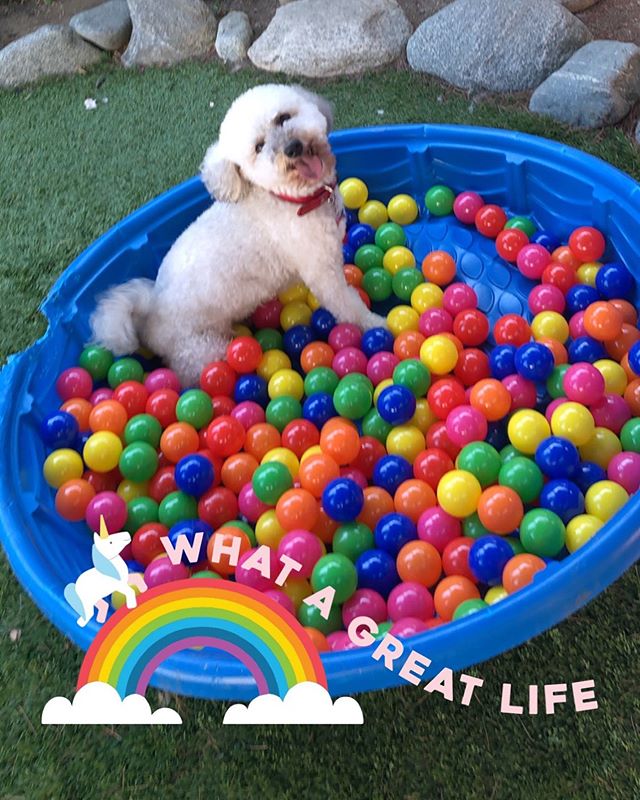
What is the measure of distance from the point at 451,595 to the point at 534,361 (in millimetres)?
613

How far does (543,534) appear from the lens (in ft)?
4.76

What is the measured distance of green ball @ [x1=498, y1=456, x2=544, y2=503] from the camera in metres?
1.55

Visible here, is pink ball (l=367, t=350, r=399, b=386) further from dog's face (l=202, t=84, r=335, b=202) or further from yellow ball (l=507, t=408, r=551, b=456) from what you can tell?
dog's face (l=202, t=84, r=335, b=202)

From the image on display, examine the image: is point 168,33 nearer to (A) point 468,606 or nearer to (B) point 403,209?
(B) point 403,209

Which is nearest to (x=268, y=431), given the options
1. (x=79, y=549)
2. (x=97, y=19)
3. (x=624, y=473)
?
(x=79, y=549)

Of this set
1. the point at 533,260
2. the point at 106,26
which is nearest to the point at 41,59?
the point at 106,26

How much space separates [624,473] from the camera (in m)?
1.54

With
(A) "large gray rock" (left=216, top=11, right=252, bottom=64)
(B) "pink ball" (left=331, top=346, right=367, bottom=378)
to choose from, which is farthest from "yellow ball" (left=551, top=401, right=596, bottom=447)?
(A) "large gray rock" (left=216, top=11, right=252, bottom=64)

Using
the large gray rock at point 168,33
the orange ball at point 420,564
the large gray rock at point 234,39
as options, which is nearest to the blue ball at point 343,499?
the orange ball at point 420,564

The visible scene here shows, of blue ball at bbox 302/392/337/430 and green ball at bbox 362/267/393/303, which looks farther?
green ball at bbox 362/267/393/303

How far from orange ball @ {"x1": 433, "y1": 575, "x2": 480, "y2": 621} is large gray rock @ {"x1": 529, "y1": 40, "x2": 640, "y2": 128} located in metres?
1.68

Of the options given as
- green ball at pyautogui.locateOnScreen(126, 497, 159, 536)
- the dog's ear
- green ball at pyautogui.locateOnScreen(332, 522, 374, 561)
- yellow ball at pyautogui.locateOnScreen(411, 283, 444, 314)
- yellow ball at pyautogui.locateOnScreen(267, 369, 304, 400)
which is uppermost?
the dog's ear

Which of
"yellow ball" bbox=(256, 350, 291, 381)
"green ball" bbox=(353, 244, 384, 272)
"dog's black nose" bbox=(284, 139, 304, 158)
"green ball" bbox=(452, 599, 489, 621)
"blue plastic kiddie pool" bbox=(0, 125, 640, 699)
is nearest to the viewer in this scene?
"blue plastic kiddie pool" bbox=(0, 125, 640, 699)

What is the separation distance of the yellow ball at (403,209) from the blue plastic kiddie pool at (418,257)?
0.04 meters
